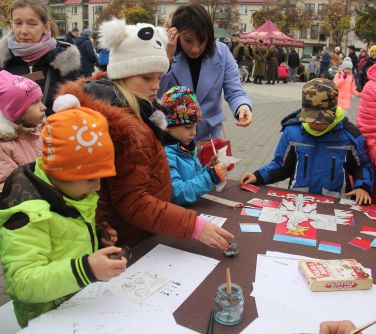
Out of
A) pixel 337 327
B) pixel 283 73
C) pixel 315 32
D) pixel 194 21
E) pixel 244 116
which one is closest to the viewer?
pixel 337 327

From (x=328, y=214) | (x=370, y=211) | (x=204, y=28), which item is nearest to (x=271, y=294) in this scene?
(x=328, y=214)

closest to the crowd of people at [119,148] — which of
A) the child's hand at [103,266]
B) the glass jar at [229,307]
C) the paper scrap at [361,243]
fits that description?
the child's hand at [103,266]

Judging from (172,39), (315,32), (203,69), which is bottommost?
(203,69)

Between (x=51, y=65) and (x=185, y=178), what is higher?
(x=51, y=65)

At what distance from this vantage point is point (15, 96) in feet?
7.35

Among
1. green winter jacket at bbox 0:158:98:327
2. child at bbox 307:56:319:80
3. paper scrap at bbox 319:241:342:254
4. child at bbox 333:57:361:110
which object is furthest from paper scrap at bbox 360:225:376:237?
child at bbox 307:56:319:80

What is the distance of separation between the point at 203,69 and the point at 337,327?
208 centimetres

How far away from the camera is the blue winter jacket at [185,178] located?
2.09 meters

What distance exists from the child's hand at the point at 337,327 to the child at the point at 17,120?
1695 mm

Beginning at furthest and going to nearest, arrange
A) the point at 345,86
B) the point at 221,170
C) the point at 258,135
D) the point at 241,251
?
the point at 345,86
the point at 258,135
the point at 221,170
the point at 241,251

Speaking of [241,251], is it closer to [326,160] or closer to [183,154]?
[183,154]

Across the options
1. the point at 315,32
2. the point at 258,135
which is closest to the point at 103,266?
the point at 258,135

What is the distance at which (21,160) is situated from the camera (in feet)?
7.36

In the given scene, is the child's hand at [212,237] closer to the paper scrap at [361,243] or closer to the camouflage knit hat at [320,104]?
the paper scrap at [361,243]
